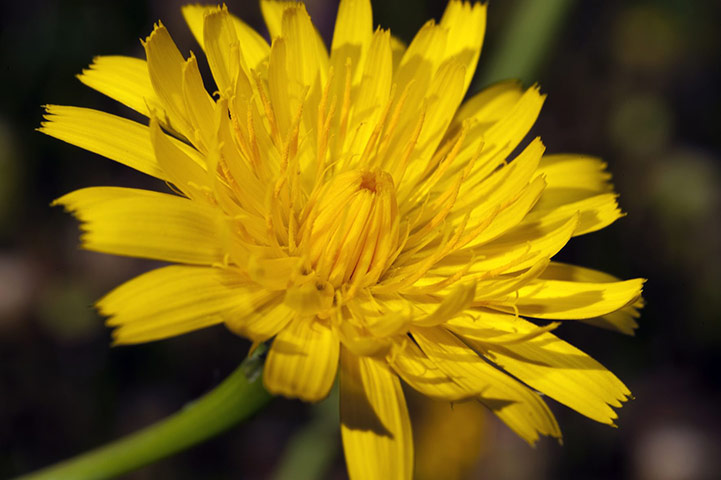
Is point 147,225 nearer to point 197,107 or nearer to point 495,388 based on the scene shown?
point 197,107

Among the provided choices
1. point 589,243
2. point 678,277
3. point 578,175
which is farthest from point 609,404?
point 678,277

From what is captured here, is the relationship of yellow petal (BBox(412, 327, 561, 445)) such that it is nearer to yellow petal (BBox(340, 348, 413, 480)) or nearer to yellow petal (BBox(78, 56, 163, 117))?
yellow petal (BBox(340, 348, 413, 480))

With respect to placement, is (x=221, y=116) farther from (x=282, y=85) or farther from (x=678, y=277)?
(x=678, y=277)

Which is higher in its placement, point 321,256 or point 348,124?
point 348,124

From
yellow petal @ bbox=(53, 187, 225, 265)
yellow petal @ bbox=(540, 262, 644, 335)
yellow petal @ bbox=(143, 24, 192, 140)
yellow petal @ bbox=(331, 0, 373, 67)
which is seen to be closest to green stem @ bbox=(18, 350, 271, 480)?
yellow petal @ bbox=(53, 187, 225, 265)

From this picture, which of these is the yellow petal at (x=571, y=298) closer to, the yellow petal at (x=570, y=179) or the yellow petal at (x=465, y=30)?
the yellow petal at (x=570, y=179)

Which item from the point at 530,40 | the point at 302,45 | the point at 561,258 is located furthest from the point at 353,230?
the point at 561,258
